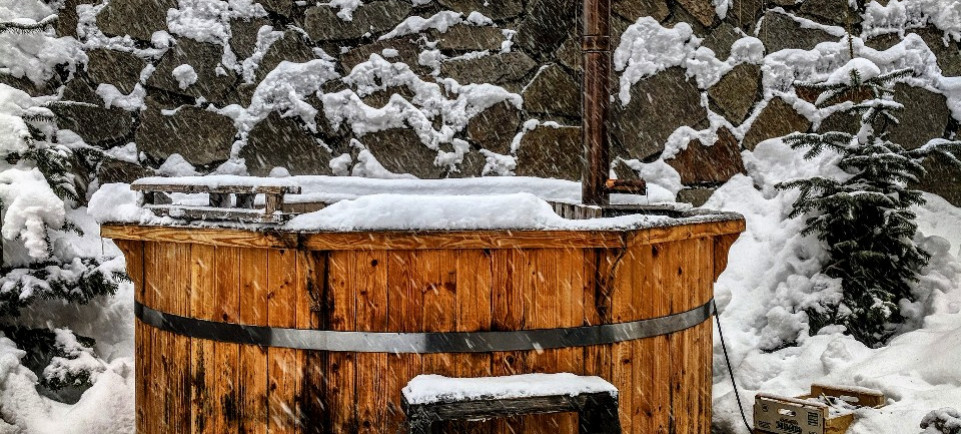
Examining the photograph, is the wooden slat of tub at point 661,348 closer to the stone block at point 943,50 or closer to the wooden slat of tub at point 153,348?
the wooden slat of tub at point 153,348

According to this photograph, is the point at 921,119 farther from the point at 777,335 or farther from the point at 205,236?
the point at 205,236

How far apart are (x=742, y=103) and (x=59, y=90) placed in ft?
18.3

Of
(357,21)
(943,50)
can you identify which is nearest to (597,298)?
(357,21)

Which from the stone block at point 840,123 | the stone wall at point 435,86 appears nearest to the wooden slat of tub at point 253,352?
the stone wall at point 435,86

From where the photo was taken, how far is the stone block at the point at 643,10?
6613mm

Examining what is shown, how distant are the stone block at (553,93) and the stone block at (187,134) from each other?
8.09ft

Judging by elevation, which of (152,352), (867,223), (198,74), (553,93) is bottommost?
(152,352)

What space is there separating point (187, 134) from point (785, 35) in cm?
500

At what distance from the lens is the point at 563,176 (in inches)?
251

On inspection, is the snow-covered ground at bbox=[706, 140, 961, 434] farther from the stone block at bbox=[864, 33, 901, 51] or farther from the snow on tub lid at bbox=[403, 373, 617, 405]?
the snow on tub lid at bbox=[403, 373, 617, 405]

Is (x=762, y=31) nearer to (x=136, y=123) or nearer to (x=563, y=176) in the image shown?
(x=563, y=176)

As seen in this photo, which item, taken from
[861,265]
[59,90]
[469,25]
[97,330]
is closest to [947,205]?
[861,265]

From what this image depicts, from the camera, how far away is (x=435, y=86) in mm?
6473

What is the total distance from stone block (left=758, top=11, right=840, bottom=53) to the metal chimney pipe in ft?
10.4
